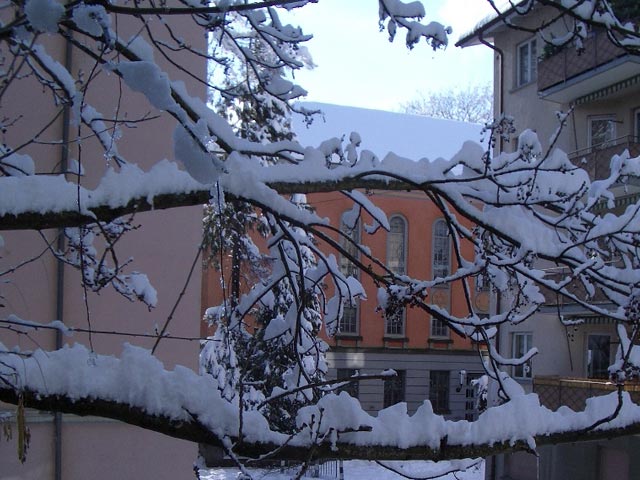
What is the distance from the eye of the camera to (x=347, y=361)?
91.9ft

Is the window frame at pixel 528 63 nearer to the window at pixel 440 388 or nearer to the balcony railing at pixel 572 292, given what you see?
the balcony railing at pixel 572 292

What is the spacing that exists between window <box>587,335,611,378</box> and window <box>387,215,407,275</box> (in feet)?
40.6

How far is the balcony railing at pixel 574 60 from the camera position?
1554 centimetres

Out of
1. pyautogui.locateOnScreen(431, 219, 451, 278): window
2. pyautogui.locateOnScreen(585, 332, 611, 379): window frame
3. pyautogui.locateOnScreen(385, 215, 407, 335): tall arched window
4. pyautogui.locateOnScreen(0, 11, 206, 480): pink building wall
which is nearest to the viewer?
pyautogui.locateOnScreen(0, 11, 206, 480): pink building wall

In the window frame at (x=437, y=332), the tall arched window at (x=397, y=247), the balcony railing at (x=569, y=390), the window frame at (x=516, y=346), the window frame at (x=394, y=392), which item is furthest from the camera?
the window frame at (x=437, y=332)

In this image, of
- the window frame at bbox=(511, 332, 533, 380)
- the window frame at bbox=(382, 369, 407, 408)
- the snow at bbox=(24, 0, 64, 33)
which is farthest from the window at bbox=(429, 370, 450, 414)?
the snow at bbox=(24, 0, 64, 33)

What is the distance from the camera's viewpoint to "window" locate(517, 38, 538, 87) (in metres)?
19.0

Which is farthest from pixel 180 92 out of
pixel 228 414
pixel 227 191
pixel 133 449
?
pixel 133 449

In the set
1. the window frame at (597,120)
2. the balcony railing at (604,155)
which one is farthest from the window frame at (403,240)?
the balcony railing at (604,155)

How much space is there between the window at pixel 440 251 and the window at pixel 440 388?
384 centimetres

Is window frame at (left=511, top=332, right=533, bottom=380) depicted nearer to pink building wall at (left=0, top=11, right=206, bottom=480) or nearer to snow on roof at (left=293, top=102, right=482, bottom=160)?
snow on roof at (left=293, top=102, right=482, bottom=160)

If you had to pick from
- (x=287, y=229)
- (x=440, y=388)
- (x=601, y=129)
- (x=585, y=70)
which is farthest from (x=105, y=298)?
(x=440, y=388)

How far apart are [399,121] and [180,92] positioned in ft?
99.3

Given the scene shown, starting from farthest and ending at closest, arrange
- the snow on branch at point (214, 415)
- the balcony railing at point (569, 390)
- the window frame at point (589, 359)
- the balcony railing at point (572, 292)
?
1. the window frame at point (589, 359)
2. the balcony railing at point (569, 390)
3. the balcony railing at point (572, 292)
4. the snow on branch at point (214, 415)
